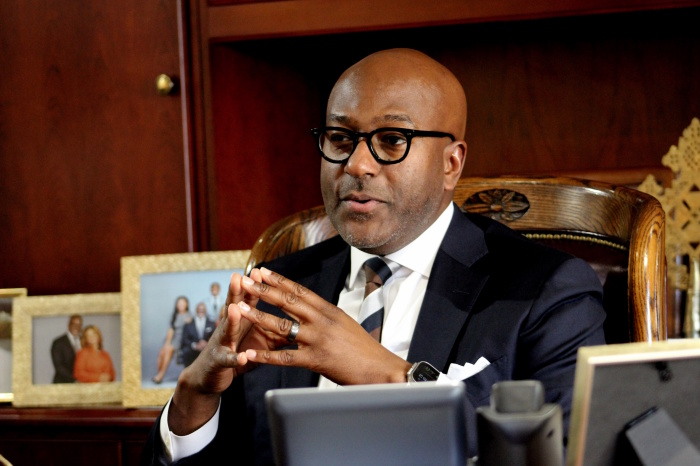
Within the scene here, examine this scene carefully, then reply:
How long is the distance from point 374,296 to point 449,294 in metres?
0.15

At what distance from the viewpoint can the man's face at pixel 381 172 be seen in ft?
4.53

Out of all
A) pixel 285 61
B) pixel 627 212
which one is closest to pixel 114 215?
pixel 285 61

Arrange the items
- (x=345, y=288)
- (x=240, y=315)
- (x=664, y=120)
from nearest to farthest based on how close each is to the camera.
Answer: (x=240, y=315)
(x=345, y=288)
(x=664, y=120)

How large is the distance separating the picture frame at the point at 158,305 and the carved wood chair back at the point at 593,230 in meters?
0.42

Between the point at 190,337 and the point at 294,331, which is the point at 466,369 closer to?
the point at 294,331

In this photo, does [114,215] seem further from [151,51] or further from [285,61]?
[285,61]

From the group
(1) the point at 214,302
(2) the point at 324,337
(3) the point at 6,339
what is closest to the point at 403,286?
(2) the point at 324,337

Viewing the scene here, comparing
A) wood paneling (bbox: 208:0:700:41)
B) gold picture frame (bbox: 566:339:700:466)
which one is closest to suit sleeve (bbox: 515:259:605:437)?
gold picture frame (bbox: 566:339:700:466)

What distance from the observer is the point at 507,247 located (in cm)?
142

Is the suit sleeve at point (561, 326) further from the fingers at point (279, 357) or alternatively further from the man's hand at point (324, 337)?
the fingers at point (279, 357)

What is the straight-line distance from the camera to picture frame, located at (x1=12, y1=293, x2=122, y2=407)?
2080 mm

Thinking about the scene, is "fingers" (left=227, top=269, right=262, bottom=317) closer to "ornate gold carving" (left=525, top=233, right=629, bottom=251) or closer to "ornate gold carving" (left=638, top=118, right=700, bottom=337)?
"ornate gold carving" (left=525, top=233, right=629, bottom=251)

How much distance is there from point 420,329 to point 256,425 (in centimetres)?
32

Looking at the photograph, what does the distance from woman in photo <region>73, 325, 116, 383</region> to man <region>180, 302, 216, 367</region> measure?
0.77ft
